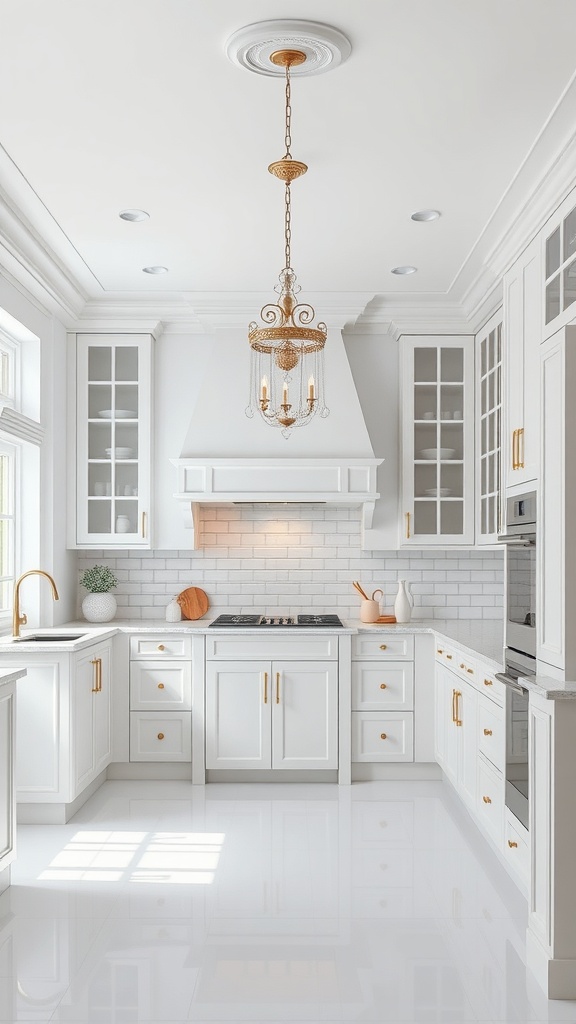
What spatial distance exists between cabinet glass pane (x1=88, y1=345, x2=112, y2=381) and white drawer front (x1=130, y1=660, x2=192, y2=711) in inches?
73.9

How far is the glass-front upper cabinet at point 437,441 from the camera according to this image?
18.5 ft

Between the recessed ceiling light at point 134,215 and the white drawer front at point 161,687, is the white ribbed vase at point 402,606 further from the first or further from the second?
the recessed ceiling light at point 134,215

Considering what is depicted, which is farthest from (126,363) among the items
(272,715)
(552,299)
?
(552,299)

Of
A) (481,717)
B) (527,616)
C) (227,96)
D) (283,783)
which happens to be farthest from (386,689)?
(227,96)

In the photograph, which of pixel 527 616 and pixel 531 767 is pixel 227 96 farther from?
pixel 531 767

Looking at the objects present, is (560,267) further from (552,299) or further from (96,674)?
(96,674)

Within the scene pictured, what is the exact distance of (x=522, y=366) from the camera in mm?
3758

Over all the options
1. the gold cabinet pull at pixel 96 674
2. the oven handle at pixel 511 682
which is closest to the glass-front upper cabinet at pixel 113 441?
the gold cabinet pull at pixel 96 674

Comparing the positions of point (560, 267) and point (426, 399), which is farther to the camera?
point (426, 399)

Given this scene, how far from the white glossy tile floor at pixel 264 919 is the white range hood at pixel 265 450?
1836 mm

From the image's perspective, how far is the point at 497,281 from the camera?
477 centimetres

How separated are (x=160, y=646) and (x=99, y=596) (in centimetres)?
65

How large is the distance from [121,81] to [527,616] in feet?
7.82

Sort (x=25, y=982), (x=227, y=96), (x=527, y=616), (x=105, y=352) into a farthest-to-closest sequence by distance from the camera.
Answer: (x=105, y=352), (x=527, y=616), (x=227, y=96), (x=25, y=982)
